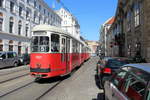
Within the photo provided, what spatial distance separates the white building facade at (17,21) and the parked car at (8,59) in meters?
7.86

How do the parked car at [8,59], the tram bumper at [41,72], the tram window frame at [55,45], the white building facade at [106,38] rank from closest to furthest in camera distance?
the tram bumper at [41,72] < the tram window frame at [55,45] < the parked car at [8,59] < the white building facade at [106,38]

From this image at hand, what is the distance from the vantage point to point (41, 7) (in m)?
45.8

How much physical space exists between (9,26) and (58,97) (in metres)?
26.0

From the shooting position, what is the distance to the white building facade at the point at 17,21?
28977 mm

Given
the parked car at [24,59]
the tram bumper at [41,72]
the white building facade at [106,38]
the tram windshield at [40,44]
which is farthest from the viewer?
the white building facade at [106,38]

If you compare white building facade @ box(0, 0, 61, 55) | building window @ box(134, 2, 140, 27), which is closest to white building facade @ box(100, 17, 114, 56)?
white building facade @ box(0, 0, 61, 55)

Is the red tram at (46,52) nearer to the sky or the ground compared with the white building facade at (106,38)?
nearer to the ground

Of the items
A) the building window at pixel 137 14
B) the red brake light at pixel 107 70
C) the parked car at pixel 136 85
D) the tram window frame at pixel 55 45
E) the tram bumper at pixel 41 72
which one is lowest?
the tram bumper at pixel 41 72

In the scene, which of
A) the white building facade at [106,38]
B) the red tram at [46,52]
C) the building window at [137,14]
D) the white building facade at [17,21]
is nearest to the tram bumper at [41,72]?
the red tram at [46,52]

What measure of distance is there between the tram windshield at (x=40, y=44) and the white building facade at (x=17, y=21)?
63.6ft

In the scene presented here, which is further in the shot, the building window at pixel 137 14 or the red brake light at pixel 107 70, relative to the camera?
the building window at pixel 137 14

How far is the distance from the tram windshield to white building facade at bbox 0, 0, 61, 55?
19.4 m

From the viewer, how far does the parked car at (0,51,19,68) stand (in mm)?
19144

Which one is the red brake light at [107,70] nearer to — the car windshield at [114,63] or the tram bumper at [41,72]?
the car windshield at [114,63]
